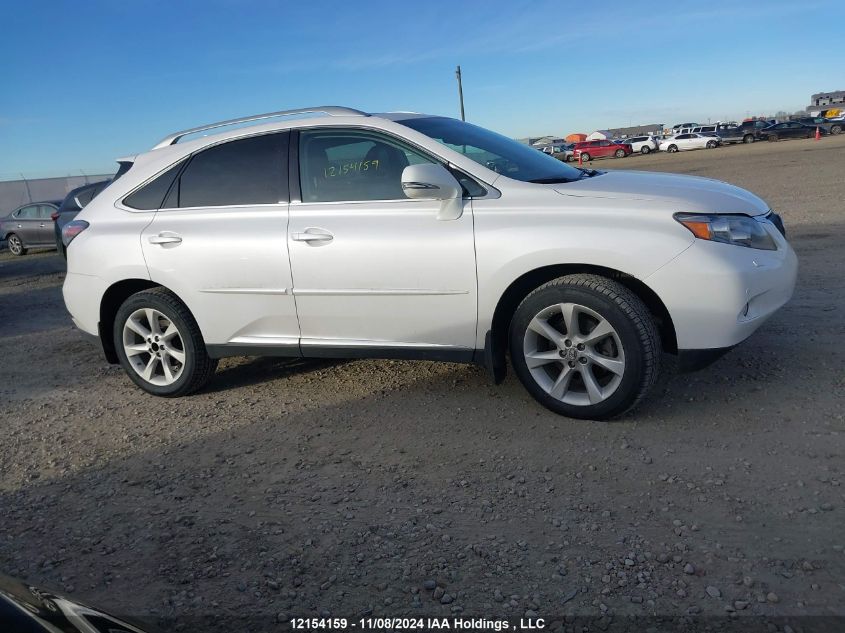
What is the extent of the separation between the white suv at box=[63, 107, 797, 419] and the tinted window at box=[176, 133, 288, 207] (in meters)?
0.01

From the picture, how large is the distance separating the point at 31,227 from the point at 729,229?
18.5 meters

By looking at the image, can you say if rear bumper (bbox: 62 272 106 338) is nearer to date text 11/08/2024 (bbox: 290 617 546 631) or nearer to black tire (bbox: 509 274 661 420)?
black tire (bbox: 509 274 661 420)

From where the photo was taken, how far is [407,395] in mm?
4695

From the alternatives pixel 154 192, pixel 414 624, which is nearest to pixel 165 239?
pixel 154 192

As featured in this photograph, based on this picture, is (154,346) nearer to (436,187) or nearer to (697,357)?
(436,187)

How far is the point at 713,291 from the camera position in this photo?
11.9 ft

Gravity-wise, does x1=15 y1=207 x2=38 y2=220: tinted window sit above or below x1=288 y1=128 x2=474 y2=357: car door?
above

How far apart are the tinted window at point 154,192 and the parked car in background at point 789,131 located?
5042 cm

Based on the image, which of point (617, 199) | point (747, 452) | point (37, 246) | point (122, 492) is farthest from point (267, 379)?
point (37, 246)

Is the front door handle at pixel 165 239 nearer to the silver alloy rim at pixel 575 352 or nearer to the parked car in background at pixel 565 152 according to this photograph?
the silver alloy rim at pixel 575 352

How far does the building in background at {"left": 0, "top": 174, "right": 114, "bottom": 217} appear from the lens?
34.1m

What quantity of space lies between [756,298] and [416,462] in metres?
2.00

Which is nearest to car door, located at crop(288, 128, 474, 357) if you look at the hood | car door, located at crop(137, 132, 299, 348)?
car door, located at crop(137, 132, 299, 348)

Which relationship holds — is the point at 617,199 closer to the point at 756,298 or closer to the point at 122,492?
the point at 756,298
